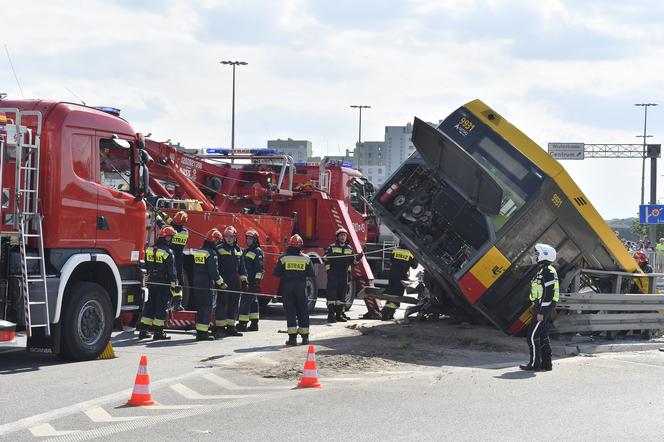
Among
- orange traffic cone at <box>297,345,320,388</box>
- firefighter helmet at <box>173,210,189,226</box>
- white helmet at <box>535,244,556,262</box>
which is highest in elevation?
firefighter helmet at <box>173,210,189,226</box>

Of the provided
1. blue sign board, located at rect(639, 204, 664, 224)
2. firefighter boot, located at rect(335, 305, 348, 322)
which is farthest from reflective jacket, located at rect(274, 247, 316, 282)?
blue sign board, located at rect(639, 204, 664, 224)

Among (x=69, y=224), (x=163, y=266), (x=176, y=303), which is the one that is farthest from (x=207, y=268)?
(x=69, y=224)

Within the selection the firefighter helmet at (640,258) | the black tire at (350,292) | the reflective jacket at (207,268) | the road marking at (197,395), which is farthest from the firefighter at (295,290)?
the firefighter helmet at (640,258)

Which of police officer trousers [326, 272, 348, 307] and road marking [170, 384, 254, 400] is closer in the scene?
road marking [170, 384, 254, 400]

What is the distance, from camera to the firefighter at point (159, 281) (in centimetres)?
1327

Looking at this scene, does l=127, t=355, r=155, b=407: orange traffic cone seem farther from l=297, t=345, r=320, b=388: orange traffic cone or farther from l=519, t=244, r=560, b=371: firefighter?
l=519, t=244, r=560, b=371: firefighter

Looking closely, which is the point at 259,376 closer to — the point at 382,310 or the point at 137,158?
the point at 137,158

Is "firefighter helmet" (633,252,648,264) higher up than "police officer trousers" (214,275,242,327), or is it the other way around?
"firefighter helmet" (633,252,648,264)

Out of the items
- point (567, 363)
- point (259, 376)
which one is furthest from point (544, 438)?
point (567, 363)

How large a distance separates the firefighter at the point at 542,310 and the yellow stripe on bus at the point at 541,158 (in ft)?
5.23

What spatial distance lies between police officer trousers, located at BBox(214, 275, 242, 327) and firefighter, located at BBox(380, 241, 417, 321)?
11.0 ft

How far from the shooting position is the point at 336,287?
1642cm

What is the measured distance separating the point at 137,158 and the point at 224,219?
3.94 m

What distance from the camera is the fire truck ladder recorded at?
10062 mm
